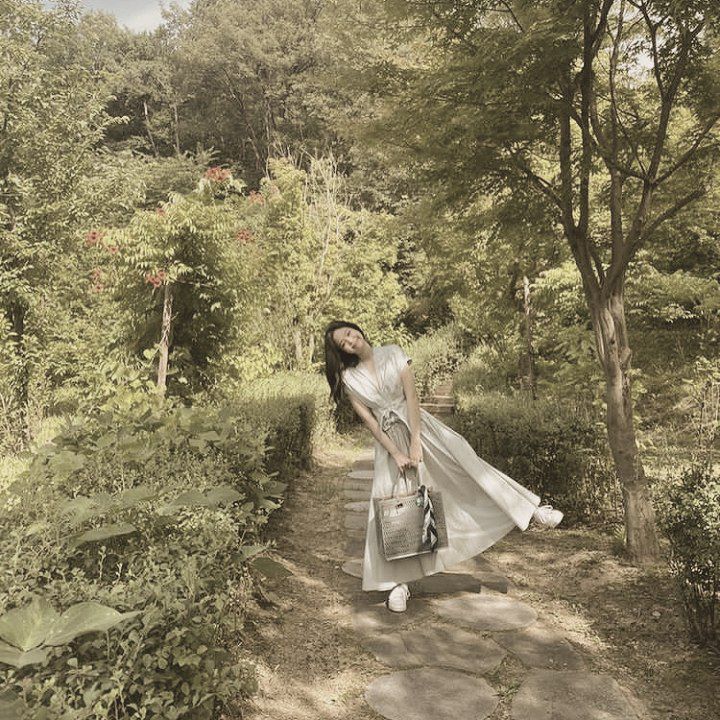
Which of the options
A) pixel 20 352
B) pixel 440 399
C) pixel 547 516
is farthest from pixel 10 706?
pixel 440 399

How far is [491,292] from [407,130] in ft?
16.9

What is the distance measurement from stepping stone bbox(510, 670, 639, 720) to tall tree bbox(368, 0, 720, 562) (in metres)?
1.54

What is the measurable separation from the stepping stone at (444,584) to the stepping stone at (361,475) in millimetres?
3371

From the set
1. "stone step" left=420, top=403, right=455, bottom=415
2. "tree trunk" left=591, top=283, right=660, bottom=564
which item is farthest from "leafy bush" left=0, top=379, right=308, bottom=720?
"stone step" left=420, top=403, right=455, bottom=415

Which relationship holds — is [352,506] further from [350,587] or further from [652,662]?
[652,662]

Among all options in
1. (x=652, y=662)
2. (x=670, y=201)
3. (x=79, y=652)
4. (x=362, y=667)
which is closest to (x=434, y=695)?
(x=362, y=667)

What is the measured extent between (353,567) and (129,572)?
2723 mm

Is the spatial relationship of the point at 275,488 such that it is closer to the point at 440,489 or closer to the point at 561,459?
the point at 440,489

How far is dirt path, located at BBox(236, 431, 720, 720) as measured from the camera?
2703mm

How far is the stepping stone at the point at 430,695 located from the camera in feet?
8.50

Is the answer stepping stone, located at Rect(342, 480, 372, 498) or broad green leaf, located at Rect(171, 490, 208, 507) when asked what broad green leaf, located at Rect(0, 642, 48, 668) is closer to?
broad green leaf, located at Rect(171, 490, 208, 507)

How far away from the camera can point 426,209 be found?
5.00 metres

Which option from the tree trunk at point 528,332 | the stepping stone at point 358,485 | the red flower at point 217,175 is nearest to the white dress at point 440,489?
the stepping stone at point 358,485

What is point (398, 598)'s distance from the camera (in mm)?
3617
